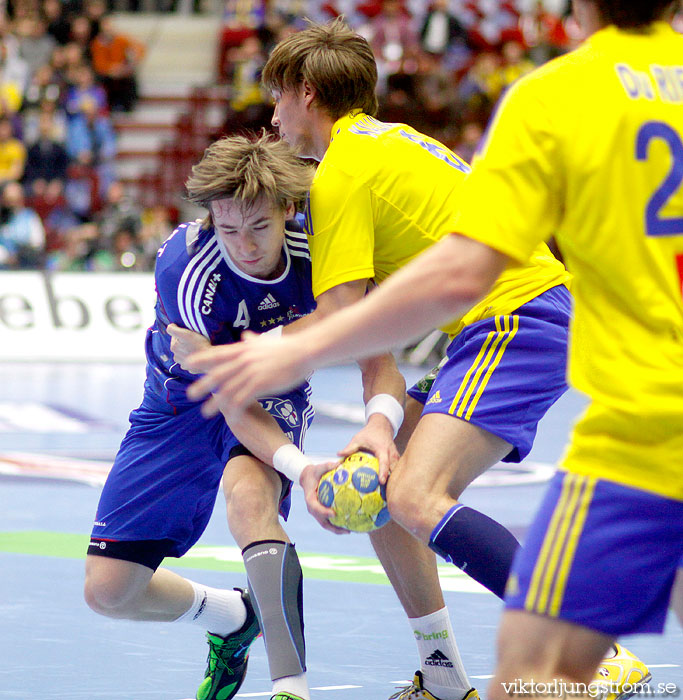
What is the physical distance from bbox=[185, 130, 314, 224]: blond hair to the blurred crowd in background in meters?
10.1

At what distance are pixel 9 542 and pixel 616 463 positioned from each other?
412 cm

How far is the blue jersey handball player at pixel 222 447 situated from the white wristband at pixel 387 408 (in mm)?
244

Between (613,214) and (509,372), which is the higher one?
(613,214)

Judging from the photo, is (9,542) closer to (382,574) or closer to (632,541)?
(382,574)

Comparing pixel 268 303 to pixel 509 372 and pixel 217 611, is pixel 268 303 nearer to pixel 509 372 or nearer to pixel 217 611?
pixel 509 372

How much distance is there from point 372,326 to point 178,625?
287cm

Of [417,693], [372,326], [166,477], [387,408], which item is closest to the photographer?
[372,326]

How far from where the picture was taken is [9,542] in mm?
5555

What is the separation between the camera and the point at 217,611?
3.73 m

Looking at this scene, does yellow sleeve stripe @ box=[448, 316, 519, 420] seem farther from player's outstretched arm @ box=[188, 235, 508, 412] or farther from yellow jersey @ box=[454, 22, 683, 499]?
player's outstretched arm @ box=[188, 235, 508, 412]

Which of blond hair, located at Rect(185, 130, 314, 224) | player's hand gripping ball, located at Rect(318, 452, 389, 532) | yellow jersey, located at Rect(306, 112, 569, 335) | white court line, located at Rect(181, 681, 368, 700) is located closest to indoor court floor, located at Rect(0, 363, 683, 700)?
white court line, located at Rect(181, 681, 368, 700)

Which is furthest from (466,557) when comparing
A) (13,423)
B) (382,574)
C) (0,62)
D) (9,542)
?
(0,62)

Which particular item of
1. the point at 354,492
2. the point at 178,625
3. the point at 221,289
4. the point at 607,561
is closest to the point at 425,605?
the point at 354,492

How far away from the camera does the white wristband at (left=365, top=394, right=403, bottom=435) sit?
3.26m
